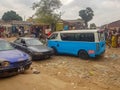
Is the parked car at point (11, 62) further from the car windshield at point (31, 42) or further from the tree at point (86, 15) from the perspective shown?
the tree at point (86, 15)

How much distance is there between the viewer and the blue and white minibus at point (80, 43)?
12.7 metres

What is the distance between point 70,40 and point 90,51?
180cm

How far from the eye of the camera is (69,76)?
9.51m

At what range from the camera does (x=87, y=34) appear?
512 inches

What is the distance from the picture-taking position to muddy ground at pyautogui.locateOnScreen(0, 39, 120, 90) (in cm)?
775

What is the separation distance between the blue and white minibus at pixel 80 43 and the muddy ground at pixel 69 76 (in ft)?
2.01

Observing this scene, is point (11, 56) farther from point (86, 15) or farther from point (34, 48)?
point (86, 15)

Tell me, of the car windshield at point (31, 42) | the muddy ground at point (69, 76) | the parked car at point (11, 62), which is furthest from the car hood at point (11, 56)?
the car windshield at point (31, 42)

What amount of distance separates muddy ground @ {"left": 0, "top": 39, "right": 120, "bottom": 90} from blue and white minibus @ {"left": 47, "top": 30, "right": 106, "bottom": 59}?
612mm

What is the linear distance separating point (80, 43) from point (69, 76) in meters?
4.31

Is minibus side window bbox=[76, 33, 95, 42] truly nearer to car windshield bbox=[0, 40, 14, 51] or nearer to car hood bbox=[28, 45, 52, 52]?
car hood bbox=[28, 45, 52, 52]

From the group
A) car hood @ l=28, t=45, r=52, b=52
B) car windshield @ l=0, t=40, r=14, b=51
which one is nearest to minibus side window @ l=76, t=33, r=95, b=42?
car hood @ l=28, t=45, r=52, b=52

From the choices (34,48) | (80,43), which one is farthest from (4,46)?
(80,43)

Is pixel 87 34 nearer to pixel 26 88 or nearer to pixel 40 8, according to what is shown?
pixel 26 88
